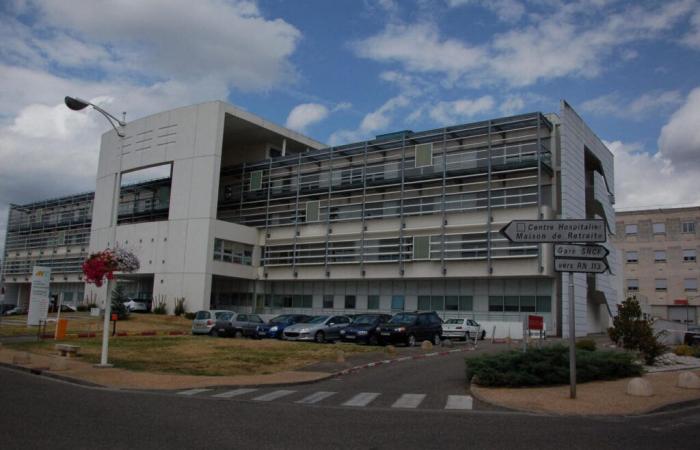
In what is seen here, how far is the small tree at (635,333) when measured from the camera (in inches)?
757

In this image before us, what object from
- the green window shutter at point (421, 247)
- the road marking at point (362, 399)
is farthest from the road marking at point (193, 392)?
the green window shutter at point (421, 247)

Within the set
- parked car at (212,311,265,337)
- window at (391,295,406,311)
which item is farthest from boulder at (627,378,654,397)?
window at (391,295,406,311)

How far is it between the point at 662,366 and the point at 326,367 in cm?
1032

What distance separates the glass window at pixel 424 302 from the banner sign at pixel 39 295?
24.9 metres

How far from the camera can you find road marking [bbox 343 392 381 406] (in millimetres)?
12594

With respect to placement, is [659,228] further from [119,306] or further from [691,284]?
[119,306]

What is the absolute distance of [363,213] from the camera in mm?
48438

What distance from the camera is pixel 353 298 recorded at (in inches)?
1953

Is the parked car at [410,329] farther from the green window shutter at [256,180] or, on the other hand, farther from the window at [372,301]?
the green window shutter at [256,180]

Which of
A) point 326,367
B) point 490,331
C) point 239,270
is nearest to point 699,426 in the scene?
point 326,367

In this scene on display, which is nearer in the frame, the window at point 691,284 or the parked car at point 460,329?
the parked car at point 460,329

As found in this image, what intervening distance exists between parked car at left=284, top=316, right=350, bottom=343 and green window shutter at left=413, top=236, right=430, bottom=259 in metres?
14.0

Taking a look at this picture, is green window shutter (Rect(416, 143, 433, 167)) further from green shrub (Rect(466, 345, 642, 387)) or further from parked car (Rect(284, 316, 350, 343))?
green shrub (Rect(466, 345, 642, 387))

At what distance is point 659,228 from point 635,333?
63957 mm
